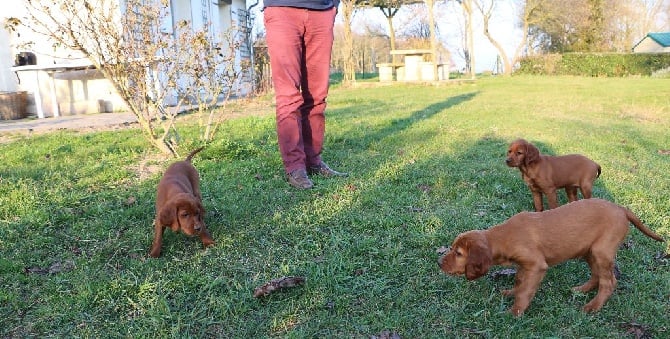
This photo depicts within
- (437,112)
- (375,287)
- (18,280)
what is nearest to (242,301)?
(375,287)

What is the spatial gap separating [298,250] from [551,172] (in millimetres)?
2144

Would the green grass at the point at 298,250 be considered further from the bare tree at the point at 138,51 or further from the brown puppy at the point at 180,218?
the bare tree at the point at 138,51

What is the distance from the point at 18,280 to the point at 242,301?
4.56 feet

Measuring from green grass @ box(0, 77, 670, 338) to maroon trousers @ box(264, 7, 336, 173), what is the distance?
43cm

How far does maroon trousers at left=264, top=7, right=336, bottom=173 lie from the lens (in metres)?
4.77

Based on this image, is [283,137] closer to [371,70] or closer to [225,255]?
[225,255]

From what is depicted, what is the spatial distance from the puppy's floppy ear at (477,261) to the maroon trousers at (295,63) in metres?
2.58

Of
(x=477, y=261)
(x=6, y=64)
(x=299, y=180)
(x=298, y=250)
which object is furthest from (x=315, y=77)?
(x=6, y=64)

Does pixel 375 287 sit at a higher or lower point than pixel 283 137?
lower

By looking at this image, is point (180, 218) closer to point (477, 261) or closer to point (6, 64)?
point (477, 261)

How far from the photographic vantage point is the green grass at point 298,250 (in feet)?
8.16

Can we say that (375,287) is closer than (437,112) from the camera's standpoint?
Yes

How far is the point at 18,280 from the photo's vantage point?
2955mm

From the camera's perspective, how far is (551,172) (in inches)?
159
